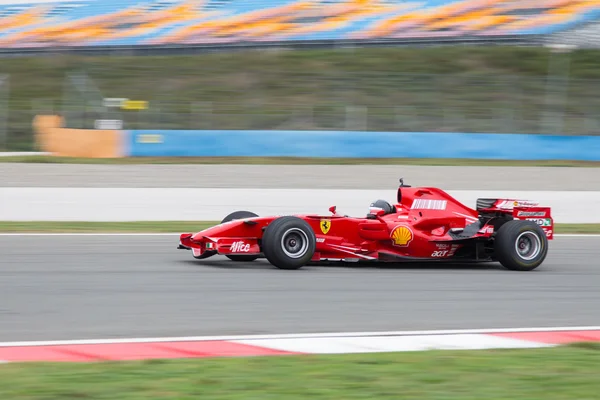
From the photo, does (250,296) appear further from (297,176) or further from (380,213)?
(297,176)

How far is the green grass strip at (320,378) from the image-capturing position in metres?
4.28

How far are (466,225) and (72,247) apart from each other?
424 centimetres

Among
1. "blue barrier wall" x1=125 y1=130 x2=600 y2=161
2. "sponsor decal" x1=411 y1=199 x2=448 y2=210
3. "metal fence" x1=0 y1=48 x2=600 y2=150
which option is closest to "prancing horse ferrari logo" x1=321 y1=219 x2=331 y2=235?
"sponsor decal" x1=411 y1=199 x2=448 y2=210

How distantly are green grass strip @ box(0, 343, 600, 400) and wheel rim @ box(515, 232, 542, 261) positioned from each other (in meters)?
4.11

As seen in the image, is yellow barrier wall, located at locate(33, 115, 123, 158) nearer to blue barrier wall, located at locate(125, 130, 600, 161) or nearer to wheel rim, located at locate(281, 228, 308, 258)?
blue barrier wall, located at locate(125, 130, 600, 161)

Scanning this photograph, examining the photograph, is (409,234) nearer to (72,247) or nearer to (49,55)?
(72,247)

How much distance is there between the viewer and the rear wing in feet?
31.4

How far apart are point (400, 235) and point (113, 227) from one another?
15.7 feet

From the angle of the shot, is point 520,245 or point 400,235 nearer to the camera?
point 400,235

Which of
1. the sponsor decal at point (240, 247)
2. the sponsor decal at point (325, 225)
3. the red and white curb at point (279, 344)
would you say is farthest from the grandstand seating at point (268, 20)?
the red and white curb at point (279, 344)

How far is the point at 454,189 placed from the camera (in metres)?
17.0

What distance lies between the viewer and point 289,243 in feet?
28.6

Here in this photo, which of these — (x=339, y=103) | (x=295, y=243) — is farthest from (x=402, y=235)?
(x=339, y=103)

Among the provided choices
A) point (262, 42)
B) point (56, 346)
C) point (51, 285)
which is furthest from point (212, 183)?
point (262, 42)
